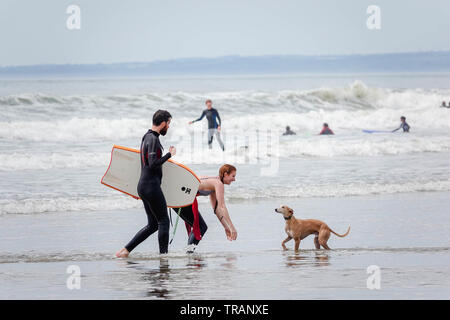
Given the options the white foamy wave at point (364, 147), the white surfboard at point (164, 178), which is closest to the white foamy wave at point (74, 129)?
the white foamy wave at point (364, 147)

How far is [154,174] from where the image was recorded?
7.66 meters

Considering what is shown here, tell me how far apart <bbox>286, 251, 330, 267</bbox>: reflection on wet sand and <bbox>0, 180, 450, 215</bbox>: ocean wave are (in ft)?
15.5

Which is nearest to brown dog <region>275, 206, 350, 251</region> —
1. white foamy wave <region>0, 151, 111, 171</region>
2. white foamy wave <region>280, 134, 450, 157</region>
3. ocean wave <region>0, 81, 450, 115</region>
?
white foamy wave <region>0, 151, 111, 171</region>

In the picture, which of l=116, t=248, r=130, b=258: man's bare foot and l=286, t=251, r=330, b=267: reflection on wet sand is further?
l=116, t=248, r=130, b=258: man's bare foot

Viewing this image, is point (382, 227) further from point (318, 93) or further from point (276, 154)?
point (318, 93)

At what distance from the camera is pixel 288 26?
384ft

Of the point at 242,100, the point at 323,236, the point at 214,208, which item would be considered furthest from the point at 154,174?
the point at 242,100

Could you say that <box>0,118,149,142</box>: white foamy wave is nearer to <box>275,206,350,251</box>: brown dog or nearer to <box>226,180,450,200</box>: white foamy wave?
<box>226,180,450,200</box>: white foamy wave

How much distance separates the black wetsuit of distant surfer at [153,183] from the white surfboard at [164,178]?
0.27m

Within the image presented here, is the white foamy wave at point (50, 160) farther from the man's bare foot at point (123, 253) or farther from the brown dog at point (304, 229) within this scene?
the brown dog at point (304, 229)

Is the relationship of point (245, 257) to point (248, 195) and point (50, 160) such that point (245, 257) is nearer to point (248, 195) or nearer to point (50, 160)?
point (248, 195)

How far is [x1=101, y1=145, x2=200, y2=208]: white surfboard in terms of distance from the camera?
8.05m

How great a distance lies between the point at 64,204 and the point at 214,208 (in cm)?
503

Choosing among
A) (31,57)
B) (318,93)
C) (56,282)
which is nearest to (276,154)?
(56,282)
